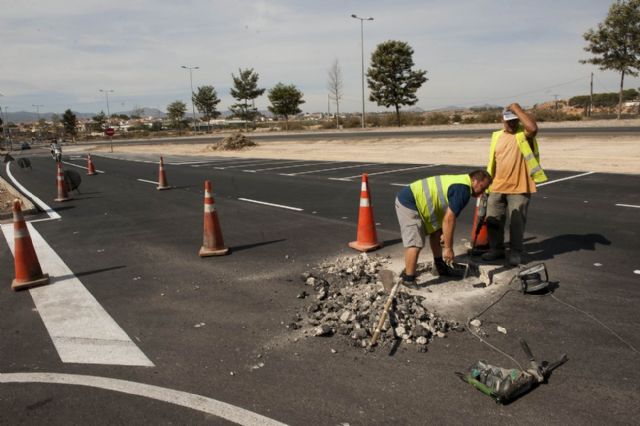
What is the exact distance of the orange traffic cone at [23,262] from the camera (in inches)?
211

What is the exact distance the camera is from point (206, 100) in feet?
249

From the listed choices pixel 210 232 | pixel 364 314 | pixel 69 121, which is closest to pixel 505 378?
pixel 364 314

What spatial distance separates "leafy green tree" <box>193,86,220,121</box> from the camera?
248 feet

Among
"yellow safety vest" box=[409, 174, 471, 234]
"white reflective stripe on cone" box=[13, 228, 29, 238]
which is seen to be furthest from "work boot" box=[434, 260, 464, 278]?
"white reflective stripe on cone" box=[13, 228, 29, 238]

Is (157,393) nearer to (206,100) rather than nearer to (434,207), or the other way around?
(434,207)

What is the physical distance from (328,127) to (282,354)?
187ft

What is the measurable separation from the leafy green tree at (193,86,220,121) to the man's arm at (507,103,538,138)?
75706 millimetres

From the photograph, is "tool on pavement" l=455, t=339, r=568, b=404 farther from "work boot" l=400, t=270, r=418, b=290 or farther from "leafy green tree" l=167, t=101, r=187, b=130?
"leafy green tree" l=167, t=101, r=187, b=130

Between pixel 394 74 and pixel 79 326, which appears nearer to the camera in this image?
pixel 79 326

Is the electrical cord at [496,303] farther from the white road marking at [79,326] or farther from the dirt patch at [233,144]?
the dirt patch at [233,144]

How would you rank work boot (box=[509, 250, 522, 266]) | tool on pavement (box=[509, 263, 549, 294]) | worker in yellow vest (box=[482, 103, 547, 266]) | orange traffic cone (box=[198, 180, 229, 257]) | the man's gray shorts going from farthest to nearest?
1. orange traffic cone (box=[198, 180, 229, 257])
2. work boot (box=[509, 250, 522, 266])
3. worker in yellow vest (box=[482, 103, 547, 266])
4. the man's gray shorts
5. tool on pavement (box=[509, 263, 549, 294])

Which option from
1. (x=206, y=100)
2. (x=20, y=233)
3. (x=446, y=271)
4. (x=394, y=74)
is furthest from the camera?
(x=206, y=100)

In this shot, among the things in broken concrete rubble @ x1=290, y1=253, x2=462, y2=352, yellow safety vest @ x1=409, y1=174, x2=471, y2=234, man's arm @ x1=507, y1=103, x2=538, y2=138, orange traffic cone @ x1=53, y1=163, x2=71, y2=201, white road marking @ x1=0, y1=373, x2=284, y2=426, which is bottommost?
white road marking @ x1=0, y1=373, x2=284, y2=426

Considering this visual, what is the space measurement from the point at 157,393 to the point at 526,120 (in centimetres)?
448
